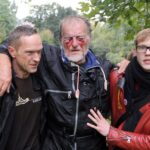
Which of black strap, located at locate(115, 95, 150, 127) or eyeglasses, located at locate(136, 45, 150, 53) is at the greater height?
eyeglasses, located at locate(136, 45, 150, 53)

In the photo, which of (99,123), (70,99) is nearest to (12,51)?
(70,99)

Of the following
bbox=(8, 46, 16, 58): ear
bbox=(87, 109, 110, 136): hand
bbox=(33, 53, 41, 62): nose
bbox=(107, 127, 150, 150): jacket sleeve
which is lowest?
bbox=(107, 127, 150, 150): jacket sleeve

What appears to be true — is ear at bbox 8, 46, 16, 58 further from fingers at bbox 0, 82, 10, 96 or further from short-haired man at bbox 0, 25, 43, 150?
fingers at bbox 0, 82, 10, 96

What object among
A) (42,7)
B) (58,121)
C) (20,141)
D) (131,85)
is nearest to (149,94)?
(131,85)

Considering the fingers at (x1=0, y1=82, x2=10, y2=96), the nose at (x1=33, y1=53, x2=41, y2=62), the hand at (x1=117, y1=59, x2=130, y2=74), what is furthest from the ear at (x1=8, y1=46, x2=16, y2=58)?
the hand at (x1=117, y1=59, x2=130, y2=74)

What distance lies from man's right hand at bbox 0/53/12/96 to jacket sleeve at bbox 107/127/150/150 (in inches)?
43.1

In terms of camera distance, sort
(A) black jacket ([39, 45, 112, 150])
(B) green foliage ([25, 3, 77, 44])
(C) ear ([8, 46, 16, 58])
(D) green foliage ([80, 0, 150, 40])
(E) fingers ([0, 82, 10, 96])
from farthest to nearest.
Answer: (B) green foliage ([25, 3, 77, 44]) < (D) green foliage ([80, 0, 150, 40]) < (A) black jacket ([39, 45, 112, 150]) < (C) ear ([8, 46, 16, 58]) < (E) fingers ([0, 82, 10, 96])

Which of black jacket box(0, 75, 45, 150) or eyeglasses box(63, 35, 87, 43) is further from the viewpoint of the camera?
eyeglasses box(63, 35, 87, 43)

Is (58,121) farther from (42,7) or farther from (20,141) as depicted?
(42,7)

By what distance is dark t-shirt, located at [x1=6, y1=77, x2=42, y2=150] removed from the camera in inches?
155

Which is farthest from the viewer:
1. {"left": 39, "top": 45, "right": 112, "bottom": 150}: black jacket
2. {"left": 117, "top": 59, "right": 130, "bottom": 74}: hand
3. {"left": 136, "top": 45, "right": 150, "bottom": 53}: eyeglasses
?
{"left": 117, "top": 59, "right": 130, "bottom": 74}: hand

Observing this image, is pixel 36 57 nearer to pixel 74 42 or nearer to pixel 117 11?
pixel 74 42

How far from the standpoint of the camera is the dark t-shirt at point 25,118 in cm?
393

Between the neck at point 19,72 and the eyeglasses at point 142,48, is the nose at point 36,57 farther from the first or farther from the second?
the eyeglasses at point 142,48
